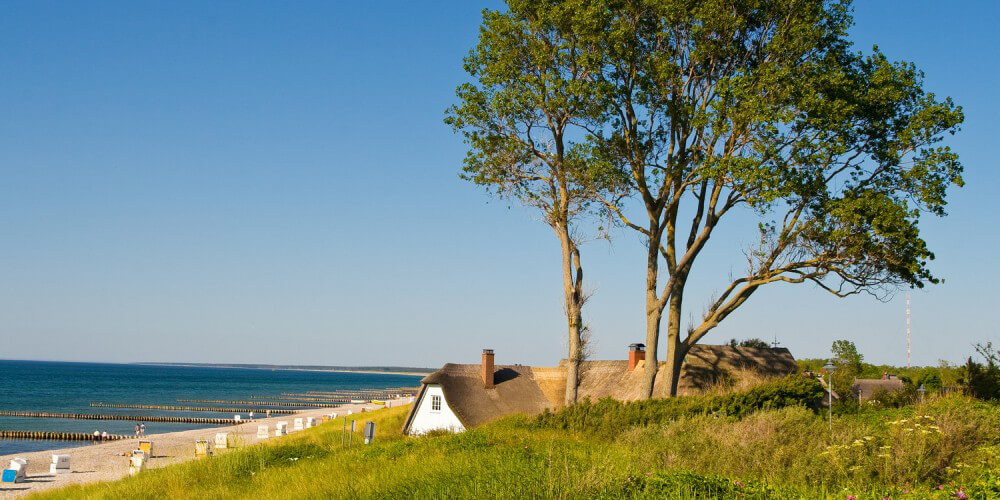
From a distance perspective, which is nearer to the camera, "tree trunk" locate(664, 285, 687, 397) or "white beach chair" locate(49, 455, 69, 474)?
"tree trunk" locate(664, 285, 687, 397)

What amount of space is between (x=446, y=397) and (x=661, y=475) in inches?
940

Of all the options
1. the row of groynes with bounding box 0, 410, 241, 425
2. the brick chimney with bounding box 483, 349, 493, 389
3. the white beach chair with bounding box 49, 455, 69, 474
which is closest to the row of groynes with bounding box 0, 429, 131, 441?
the row of groynes with bounding box 0, 410, 241, 425

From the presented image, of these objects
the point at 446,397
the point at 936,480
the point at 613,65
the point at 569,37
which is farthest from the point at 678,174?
the point at 446,397

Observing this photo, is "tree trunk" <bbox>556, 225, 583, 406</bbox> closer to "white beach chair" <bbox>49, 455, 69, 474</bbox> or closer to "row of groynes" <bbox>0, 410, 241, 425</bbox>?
"white beach chair" <bbox>49, 455, 69, 474</bbox>

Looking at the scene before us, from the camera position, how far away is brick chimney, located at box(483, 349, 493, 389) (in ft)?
115

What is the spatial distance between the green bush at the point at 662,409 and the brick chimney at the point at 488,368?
546 inches

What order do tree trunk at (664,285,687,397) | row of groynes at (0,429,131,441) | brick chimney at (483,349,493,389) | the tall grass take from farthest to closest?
row of groynes at (0,429,131,441) < brick chimney at (483,349,493,389) < tree trunk at (664,285,687,397) < the tall grass

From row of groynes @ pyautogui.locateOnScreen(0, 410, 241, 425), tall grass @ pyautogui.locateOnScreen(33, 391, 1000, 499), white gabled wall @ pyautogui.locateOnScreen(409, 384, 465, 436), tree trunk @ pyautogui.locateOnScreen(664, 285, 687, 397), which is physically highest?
tree trunk @ pyautogui.locateOnScreen(664, 285, 687, 397)

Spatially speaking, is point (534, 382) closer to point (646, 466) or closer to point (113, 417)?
point (646, 466)

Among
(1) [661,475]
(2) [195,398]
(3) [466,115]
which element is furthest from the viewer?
(2) [195,398]

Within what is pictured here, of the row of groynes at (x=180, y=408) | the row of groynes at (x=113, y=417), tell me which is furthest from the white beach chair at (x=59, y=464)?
the row of groynes at (x=180, y=408)

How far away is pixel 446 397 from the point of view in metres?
33.4

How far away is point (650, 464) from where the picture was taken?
12.2 meters

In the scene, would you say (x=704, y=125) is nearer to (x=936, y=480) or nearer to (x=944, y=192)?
(x=944, y=192)
